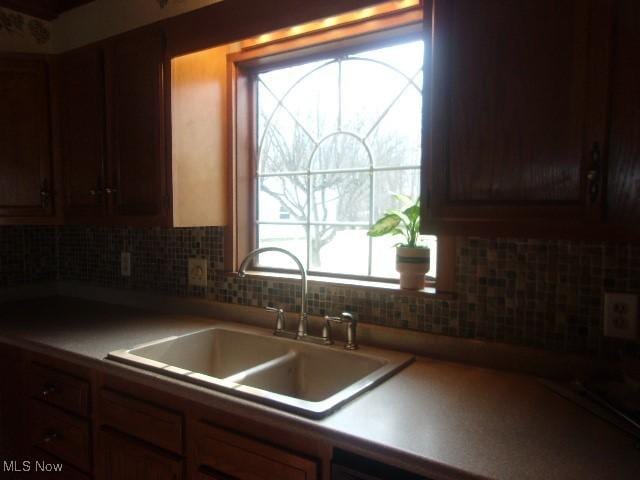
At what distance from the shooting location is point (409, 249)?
1.50m

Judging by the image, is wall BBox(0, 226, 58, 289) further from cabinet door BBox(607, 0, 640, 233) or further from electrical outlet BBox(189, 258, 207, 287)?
cabinet door BBox(607, 0, 640, 233)

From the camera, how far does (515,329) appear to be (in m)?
1.34

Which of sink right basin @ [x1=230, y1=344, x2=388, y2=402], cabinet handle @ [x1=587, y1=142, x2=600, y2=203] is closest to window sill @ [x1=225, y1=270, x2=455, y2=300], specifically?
sink right basin @ [x1=230, y1=344, x2=388, y2=402]

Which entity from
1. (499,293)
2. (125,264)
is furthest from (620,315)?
(125,264)

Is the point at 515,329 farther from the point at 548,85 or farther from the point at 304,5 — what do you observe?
the point at 304,5

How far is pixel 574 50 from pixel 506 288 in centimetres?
65

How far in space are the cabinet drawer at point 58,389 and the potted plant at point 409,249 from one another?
107cm

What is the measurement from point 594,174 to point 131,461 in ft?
4.68

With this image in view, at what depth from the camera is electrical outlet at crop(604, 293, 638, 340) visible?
1.16m

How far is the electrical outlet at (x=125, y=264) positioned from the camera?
7.57 ft

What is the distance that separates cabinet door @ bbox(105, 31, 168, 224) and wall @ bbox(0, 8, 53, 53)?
0.76 m

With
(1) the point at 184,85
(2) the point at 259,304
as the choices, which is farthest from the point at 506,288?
(1) the point at 184,85

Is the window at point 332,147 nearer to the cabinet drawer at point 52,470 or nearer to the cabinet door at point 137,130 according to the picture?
the cabinet door at point 137,130

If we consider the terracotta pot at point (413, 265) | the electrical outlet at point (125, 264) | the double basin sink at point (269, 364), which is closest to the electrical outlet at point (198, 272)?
the double basin sink at point (269, 364)
